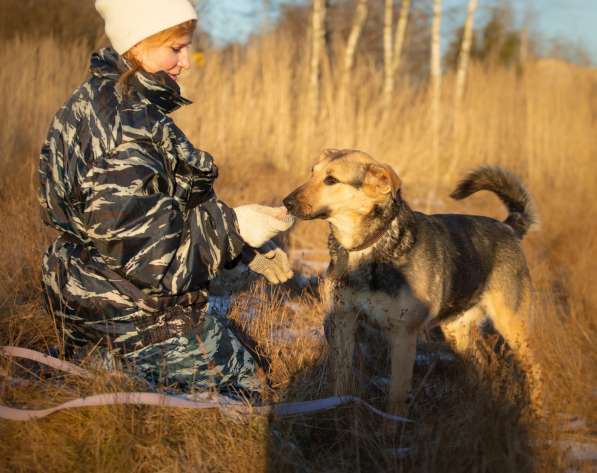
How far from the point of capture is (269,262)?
11.3ft

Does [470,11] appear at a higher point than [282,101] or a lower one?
higher

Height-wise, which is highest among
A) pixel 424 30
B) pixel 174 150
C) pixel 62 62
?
pixel 174 150

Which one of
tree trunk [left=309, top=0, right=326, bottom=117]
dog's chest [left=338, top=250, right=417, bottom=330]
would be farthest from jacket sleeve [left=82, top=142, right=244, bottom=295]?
tree trunk [left=309, top=0, right=326, bottom=117]

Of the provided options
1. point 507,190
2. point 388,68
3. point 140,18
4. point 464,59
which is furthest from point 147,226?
point 464,59

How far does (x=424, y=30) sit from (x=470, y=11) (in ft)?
44.2

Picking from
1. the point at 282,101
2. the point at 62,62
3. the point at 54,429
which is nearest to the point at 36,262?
the point at 54,429

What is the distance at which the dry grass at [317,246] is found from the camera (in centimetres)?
256

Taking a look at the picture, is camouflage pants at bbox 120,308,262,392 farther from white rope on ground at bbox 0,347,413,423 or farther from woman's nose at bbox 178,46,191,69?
woman's nose at bbox 178,46,191,69

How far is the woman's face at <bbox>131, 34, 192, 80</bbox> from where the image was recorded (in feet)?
9.74

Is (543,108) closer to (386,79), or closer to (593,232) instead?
(386,79)

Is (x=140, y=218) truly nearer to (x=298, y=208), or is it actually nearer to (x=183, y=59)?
(x=183, y=59)

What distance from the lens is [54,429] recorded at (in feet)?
8.45

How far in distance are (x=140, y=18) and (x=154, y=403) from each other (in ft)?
5.73

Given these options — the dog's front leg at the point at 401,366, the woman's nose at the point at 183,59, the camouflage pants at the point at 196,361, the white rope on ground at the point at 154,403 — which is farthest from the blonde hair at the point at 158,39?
the dog's front leg at the point at 401,366
